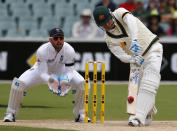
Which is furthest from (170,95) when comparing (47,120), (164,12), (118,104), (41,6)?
(41,6)

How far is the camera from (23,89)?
9.43m

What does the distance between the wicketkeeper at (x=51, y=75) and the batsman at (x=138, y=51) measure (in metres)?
0.84

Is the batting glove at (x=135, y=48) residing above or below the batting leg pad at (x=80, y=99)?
above

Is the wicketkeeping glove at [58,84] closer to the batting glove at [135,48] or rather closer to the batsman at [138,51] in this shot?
the batsman at [138,51]

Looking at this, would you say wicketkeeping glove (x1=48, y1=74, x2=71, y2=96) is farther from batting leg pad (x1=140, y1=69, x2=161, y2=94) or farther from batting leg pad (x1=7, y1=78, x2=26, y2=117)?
batting leg pad (x1=140, y1=69, x2=161, y2=94)

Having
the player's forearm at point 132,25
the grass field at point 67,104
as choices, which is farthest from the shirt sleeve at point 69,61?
the player's forearm at point 132,25

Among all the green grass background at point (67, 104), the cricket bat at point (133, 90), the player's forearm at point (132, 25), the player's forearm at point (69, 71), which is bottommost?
the green grass background at point (67, 104)

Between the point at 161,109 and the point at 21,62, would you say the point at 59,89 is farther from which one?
the point at 21,62

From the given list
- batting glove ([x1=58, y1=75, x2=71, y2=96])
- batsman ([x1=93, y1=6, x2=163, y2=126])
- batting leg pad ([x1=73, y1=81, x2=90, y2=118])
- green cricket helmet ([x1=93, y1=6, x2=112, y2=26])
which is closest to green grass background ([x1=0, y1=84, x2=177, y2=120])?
batting leg pad ([x1=73, y1=81, x2=90, y2=118])

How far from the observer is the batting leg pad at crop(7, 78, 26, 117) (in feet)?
30.8

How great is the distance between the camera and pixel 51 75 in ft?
30.8

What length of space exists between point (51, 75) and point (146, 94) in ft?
5.43

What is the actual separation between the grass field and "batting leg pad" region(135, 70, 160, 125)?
1942 mm

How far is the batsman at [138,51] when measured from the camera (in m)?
8.58
